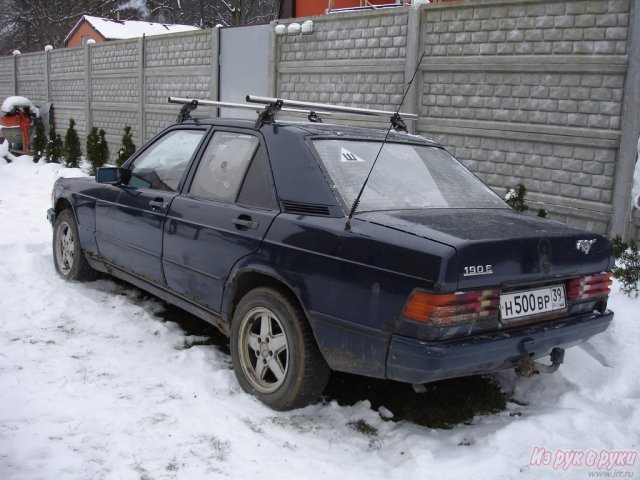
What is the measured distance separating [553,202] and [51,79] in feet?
58.2

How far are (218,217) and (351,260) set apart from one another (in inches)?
44.9

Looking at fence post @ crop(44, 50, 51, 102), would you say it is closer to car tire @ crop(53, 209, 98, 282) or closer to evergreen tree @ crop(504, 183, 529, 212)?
car tire @ crop(53, 209, 98, 282)

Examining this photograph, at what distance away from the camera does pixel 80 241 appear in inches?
216

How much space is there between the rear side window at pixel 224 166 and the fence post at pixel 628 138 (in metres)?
4.89

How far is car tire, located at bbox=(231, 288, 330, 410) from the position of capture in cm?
323

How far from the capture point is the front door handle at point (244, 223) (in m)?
3.49

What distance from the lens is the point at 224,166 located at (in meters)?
3.97

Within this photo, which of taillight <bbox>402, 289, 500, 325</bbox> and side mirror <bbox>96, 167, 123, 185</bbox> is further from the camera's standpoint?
side mirror <bbox>96, 167, 123, 185</bbox>

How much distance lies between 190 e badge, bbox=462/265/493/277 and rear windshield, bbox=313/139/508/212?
0.70 metres

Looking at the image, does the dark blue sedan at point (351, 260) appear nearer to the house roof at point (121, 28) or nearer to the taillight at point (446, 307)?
the taillight at point (446, 307)

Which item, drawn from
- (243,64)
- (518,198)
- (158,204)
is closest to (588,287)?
(158,204)

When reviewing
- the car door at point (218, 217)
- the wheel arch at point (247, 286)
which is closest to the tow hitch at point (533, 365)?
the wheel arch at point (247, 286)

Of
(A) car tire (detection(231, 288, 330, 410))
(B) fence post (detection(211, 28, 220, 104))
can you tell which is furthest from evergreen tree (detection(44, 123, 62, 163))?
(A) car tire (detection(231, 288, 330, 410))

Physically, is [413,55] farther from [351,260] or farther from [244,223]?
[351,260]
